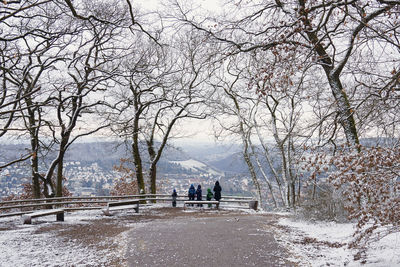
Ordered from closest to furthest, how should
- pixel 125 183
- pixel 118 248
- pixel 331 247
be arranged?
pixel 331 247
pixel 118 248
pixel 125 183

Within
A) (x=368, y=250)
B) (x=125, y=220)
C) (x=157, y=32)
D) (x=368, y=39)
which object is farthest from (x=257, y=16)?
(x=125, y=220)

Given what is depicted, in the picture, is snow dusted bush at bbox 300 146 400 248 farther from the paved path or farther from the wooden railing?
the wooden railing

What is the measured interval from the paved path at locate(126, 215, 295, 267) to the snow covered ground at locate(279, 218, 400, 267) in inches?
21.2

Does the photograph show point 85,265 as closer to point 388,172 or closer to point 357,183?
point 357,183

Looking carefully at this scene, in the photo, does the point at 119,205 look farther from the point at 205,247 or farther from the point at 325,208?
the point at 325,208

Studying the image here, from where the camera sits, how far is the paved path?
22.3 ft

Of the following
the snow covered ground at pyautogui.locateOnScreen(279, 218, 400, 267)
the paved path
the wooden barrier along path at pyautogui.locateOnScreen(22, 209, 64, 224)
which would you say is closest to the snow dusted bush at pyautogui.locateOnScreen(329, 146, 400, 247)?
the snow covered ground at pyautogui.locateOnScreen(279, 218, 400, 267)

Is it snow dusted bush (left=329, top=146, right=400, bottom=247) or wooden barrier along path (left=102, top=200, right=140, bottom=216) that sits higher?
snow dusted bush (left=329, top=146, right=400, bottom=247)

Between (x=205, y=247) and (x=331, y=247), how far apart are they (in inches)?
126

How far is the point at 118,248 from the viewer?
802cm

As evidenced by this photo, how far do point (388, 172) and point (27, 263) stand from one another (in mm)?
7485

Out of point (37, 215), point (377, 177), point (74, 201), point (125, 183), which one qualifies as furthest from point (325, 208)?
→ point (125, 183)

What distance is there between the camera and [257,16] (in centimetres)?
814

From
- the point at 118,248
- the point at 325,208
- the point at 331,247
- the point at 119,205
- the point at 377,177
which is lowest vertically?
the point at 331,247
